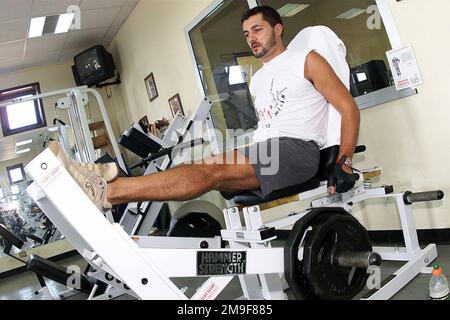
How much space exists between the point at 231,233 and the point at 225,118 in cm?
226

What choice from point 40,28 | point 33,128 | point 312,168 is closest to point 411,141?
point 312,168

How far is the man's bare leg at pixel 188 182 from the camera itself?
124 cm

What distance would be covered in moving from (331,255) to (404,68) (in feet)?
4.14

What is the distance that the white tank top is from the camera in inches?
70.4

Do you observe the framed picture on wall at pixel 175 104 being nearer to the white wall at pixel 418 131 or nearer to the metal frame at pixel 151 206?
the metal frame at pixel 151 206

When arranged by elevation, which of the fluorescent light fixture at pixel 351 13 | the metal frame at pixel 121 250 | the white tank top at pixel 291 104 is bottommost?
the metal frame at pixel 121 250

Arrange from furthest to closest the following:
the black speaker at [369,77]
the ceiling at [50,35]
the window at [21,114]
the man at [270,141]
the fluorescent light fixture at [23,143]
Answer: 1. the window at [21,114]
2. the fluorescent light fixture at [23,143]
3. the ceiling at [50,35]
4. the black speaker at [369,77]
5. the man at [270,141]

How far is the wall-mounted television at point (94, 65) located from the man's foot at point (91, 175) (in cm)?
449

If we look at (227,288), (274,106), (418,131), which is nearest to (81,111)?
(227,288)

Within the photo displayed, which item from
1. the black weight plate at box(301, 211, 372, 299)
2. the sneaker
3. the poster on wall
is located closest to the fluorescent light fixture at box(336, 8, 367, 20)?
the poster on wall

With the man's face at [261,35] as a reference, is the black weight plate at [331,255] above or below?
below

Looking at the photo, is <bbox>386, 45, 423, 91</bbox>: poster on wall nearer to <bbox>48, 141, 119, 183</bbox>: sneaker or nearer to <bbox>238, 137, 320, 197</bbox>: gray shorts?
<bbox>238, 137, 320, 197</bbox>: gray shorts

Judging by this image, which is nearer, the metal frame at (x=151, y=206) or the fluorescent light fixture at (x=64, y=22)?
the metal frame at (x=151, y=206)

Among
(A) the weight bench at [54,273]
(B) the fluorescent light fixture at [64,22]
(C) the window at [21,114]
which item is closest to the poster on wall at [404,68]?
(A) the weight bench at [54,273]
